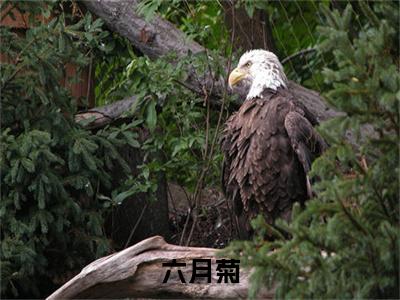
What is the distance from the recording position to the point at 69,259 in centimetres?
573

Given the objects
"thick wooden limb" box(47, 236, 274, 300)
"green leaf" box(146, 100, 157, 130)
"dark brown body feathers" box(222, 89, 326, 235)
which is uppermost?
"green leaf" box(146, 100, 157, 130)

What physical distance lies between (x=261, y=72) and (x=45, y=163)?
3.80ft

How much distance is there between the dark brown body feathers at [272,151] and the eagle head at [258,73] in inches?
3.6

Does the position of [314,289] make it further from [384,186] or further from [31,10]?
[31,10]

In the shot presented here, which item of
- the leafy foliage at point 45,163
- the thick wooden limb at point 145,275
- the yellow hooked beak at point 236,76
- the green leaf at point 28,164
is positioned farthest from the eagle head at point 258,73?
the thick wooden limb at point 145,275

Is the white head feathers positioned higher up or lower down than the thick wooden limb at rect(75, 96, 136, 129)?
higher up

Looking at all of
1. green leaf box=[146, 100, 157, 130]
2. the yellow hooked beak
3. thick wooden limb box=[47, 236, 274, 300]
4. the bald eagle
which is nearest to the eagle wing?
the bald eagle

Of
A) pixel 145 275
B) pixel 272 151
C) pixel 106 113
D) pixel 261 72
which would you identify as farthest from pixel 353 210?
pixel 106 113


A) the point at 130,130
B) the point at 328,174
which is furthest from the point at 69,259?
the point at 328,174

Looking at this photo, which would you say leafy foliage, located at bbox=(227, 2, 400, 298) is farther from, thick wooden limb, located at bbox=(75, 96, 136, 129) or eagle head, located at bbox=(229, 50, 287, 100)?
thick wooden limb, located at bbox=(75, 96, 136, 129)

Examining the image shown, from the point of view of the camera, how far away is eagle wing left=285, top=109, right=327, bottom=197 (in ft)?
16.1

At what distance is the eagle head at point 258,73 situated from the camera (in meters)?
5.37

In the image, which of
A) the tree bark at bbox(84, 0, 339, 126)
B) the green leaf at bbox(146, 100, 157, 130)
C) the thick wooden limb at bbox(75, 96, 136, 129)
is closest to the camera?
the green leaf at bbox(146, 100, 157, 130)

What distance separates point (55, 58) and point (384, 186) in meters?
2.99
